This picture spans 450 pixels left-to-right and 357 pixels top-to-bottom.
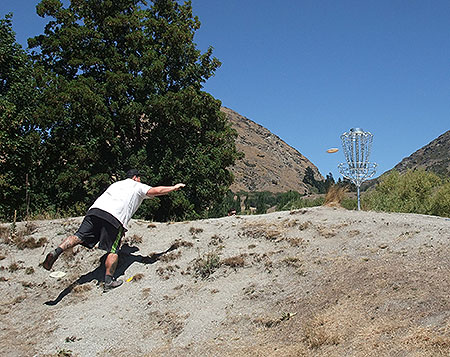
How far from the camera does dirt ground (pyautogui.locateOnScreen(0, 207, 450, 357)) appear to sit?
507 cm

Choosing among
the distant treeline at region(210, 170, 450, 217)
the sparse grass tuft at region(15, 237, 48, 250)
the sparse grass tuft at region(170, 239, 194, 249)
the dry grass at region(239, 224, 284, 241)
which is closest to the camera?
the dry grass at region(239, 224, 284, 241)

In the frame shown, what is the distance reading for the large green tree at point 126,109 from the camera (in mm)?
16781

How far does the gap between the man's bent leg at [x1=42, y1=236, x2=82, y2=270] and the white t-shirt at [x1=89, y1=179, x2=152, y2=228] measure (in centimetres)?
68

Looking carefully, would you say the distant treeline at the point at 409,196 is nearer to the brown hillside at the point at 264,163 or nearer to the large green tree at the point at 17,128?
the large green tree at the point at 17,128

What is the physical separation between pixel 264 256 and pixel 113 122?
11215 mm

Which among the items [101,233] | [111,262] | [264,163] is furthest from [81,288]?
[264,163]

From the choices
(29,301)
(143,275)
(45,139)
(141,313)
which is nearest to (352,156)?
(143,275)

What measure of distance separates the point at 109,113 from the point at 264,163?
12204cm

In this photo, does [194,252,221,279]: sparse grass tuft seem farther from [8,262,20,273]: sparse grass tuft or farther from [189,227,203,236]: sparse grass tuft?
[8,262,20,273]: sparse grass tuft

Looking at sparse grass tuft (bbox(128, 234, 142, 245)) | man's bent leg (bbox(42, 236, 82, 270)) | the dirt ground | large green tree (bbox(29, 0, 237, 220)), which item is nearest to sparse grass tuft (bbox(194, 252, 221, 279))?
the dirt ground

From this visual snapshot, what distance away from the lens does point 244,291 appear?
23.3 feet

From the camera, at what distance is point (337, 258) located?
7.45 m

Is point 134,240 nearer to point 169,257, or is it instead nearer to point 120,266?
point 120,266

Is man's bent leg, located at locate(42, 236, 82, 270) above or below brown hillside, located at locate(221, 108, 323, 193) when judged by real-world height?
below
